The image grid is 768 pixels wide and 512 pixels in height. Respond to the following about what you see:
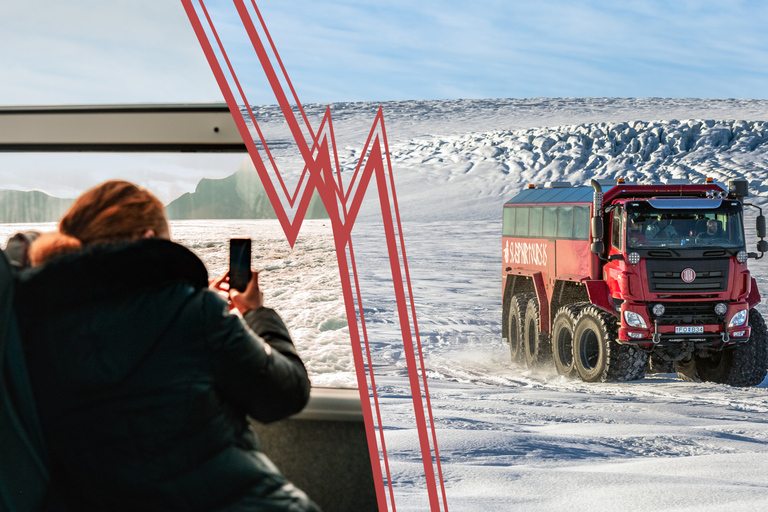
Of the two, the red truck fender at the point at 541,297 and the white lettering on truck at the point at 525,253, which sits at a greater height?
the white lettering on truck at the point at 525,253

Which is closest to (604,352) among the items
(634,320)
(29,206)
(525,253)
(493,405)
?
(634,320)

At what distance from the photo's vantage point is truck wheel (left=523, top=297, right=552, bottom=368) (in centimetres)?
926

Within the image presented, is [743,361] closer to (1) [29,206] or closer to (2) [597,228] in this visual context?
(2) [597,228]

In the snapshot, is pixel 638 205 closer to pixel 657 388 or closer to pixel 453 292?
pixel 657 388

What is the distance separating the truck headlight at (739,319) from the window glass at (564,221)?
197 cm

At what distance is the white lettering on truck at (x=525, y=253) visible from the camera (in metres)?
8.73

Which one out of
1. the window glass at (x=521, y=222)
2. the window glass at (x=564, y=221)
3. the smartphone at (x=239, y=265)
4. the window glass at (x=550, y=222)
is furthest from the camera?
the window glass at (x=521, y=222)

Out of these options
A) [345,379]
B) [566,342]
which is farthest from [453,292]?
[345,379]

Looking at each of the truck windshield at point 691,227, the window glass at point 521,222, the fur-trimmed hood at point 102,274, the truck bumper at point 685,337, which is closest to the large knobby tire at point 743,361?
the truck bumper at point 685,337

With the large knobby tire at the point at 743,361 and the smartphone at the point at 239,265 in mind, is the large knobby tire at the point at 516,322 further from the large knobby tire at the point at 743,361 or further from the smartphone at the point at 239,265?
the smartphone at the point at 239,265

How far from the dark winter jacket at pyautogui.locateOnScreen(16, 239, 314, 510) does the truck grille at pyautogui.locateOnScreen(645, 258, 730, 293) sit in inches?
256

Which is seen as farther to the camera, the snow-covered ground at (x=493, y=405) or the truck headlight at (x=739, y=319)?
the truck headlight at (x=739, y=319)

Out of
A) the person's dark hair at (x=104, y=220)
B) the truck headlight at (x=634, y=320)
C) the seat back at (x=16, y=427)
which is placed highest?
the person's dark hair at (x=104, y=220)

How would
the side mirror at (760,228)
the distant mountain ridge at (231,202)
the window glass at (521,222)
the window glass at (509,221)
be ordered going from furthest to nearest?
the window glass at (509,221), the window glass at (521,222), the side mirror at (760,228), the distant mountain ridge at (231,202)
